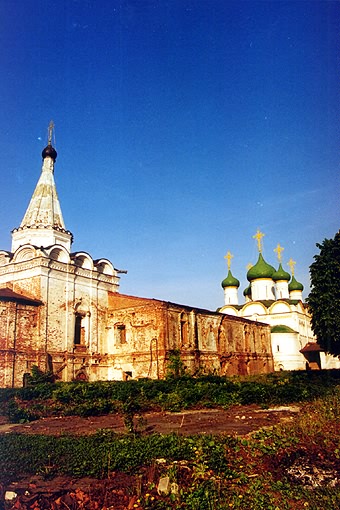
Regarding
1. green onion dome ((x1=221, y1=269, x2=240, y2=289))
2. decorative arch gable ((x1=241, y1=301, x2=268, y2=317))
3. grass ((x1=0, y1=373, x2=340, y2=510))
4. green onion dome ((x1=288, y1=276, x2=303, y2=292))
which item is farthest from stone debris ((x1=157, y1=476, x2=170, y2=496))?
green onion dome ((x1=288, y1=276, x2=303, y2=292))

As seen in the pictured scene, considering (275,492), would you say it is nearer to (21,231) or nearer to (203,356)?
(203,356)

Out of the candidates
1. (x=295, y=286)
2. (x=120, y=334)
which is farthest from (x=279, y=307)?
(x=120, y=334)

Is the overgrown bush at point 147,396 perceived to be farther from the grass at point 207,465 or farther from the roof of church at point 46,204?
the roof of church at point 46,204

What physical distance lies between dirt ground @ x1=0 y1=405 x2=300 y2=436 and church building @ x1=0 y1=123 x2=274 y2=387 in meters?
7.80

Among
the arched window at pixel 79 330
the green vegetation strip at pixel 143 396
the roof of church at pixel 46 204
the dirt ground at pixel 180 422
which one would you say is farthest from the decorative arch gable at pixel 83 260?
the dirt ground at pixel 180 422

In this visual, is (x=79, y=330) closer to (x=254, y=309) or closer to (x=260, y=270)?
(x=254, y=309)

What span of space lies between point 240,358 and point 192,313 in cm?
819

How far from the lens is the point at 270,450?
9031mm

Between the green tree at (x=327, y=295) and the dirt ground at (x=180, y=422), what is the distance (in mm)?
7593

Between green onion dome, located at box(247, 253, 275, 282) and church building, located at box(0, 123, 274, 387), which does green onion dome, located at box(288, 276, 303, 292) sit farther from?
church building, located at box(0, 123, 274, 387)

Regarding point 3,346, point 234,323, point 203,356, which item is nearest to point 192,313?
point 203,356

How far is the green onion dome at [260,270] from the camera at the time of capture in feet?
153

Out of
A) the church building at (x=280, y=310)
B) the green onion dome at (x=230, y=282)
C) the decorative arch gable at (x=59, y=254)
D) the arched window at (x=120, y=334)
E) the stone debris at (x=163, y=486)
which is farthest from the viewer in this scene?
the green onion dome at (x=230, y=282)

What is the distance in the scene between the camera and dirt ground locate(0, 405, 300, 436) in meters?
12.6
